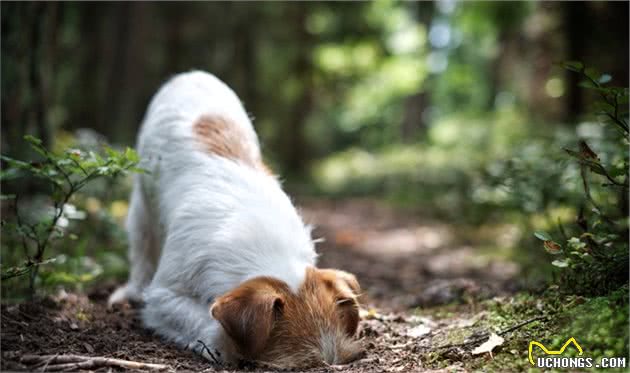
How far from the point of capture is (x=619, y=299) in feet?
9.17


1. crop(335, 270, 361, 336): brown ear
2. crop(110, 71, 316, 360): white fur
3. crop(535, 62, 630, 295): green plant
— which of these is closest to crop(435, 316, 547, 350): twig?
crop(535, 62, 630, 295): green plant

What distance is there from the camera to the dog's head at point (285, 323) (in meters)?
2.88

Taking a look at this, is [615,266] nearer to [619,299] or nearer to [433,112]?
[619,299]

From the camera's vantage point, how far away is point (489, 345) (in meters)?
2.96

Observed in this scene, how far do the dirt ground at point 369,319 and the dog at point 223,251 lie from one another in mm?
158

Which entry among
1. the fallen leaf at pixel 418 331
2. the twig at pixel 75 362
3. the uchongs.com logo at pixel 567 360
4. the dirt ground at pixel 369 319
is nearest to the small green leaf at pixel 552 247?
the uchongs.com logo at pixel 567 360

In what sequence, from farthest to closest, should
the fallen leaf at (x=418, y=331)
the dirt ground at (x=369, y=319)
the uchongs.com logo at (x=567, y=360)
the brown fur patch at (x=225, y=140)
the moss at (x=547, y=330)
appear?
1. the brown fur patch at (x=225, y=140)
2. the fallen leaf at (x=418, y=331)
3. the dirt ground at (x=369, y=319)
4. the moss at (x=547, y=330)
5. the uchongs.com logo at (x=567, y=360)

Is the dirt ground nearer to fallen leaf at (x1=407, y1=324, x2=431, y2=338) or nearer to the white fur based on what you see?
fallen leaf at (x1=407, y1=324, x2=431, y2=338)

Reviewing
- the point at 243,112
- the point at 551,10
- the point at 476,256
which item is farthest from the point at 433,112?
the point at 243,112

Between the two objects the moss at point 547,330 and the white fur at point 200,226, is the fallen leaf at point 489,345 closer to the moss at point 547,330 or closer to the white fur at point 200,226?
the moss at point 547,330

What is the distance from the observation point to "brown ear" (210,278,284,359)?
9.39ft

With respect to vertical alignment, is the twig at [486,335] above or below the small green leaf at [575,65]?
below

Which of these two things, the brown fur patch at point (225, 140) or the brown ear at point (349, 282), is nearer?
the brown ear at point (349, 282)

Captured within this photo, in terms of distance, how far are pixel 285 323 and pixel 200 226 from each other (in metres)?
0.98
